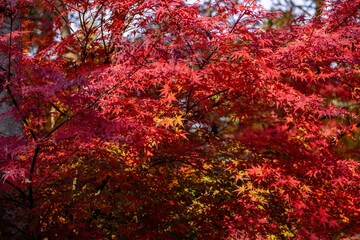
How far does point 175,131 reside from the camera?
4.00 metres

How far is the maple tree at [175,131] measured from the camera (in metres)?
3.45

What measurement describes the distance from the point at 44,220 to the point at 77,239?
0.34m

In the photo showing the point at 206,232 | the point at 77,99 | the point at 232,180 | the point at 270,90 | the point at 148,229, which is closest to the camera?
the point at 77,99

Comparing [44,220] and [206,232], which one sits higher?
[44,220]

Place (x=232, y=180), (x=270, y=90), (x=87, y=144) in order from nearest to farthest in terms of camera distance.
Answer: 1. (x=87, y=144)
2. (x=270, y=90)
3. (x=232, y=180)

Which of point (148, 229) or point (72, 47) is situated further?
point (72, 47)

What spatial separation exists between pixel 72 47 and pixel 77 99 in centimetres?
190

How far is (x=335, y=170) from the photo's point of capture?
159 inches

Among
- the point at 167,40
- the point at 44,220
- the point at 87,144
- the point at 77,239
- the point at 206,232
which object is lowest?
the point at 206,232

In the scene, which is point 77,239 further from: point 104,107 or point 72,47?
point 72,47

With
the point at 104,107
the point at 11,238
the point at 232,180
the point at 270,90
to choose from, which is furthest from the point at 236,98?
the point at 11,238

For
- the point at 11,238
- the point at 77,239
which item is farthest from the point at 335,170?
the point at 11,238

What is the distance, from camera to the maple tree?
11.3 feet

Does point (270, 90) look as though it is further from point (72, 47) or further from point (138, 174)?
point (72, 47)
